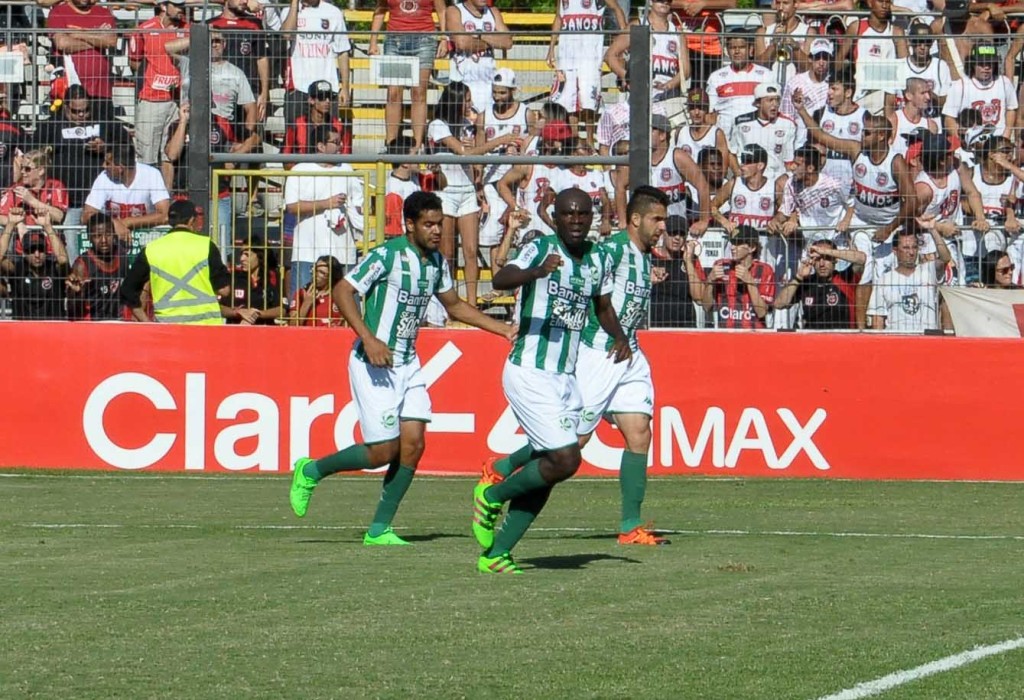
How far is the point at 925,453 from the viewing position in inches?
594

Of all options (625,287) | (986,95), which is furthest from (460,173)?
(625,287)

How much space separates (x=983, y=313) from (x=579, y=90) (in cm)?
412

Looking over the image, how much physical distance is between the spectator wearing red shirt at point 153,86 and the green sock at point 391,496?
6.80m

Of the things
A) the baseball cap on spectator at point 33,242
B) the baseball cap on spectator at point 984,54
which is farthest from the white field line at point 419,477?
the baseball cap on spectator at point 984,54

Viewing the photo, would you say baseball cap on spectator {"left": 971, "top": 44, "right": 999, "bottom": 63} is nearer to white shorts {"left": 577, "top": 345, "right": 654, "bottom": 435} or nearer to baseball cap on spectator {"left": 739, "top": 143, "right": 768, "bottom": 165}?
baseball cap on spectator {"left": 739, "top": 143, "right": 768, "bottom": 165}

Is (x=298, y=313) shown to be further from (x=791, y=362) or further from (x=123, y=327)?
(x=791, y=362)

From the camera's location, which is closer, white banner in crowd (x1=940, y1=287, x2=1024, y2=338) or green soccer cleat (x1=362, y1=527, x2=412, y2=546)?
green soccer cleat (x1=362, y1=527, x2=412, y2=546)

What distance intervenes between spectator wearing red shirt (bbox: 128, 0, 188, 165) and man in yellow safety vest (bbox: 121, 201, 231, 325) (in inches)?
57.4

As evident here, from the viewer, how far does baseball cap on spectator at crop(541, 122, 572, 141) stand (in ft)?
52.5

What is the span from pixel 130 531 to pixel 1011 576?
538 centimetres

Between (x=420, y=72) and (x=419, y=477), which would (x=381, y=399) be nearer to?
(x=419, y=477)

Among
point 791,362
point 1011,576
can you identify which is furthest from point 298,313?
point 1011,576

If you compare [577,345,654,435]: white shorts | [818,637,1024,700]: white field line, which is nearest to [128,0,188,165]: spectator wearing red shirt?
[577,345,654,435]: white shorts

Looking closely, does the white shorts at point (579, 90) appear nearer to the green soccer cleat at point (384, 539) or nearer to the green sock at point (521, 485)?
the green soccer cleat at point (384, 539)
